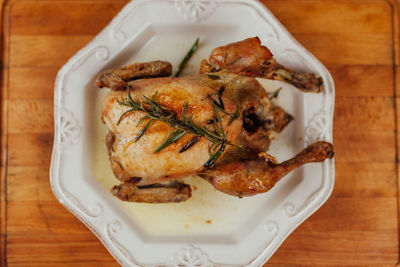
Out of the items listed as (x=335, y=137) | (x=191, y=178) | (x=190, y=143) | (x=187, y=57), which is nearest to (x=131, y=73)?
(x=187, y=57)

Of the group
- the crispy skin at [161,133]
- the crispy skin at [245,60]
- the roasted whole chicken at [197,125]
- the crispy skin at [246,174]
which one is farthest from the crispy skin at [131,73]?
the crispy skin at [246,174]

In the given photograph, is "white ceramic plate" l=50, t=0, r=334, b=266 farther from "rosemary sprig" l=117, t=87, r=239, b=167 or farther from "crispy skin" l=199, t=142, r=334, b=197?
"rosemary sprig" l=117, t=87, r=239, b=167

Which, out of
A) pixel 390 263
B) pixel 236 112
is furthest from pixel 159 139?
pixel 390 263

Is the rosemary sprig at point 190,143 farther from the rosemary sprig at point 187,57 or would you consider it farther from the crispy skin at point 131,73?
the rosemary sprig at point 187,57

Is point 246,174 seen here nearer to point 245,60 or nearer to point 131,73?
point 245,60

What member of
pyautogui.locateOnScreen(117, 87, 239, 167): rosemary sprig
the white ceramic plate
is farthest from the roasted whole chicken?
the white ceramic plate

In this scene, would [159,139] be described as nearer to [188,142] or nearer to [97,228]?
[188,142]
